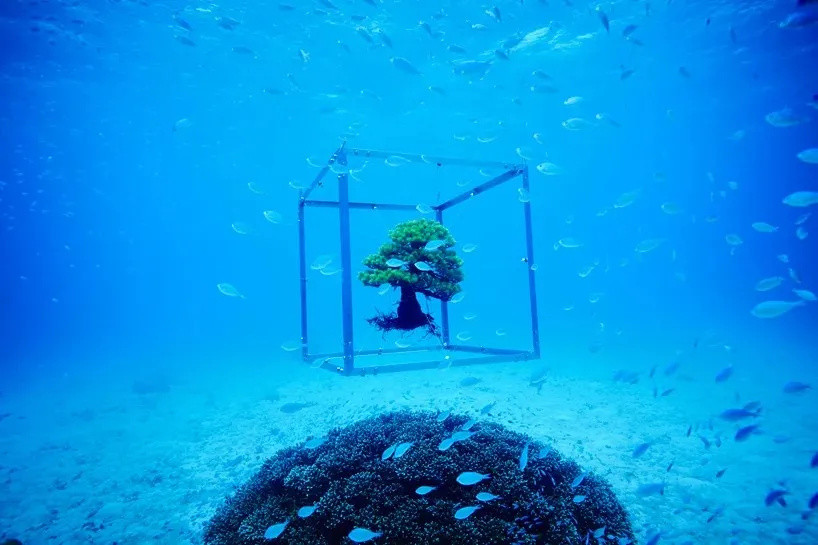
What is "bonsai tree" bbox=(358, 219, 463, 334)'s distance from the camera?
589 cm

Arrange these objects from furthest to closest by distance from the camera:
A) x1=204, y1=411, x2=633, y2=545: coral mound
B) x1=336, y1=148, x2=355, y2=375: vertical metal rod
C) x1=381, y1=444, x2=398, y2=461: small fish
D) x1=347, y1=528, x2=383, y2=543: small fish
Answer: x1=336, y1=148, x2=355, y2=375: vertical metal rod < x1=381, y1=444, x2=398, y2=461: small fish < x1=204, y1=411, x2=633, y2=545: coral mound < x1=347, y1=528, x2=383, y2=543: small fish

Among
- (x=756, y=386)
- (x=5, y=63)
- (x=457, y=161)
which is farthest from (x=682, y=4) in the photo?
(x=5, y=63)

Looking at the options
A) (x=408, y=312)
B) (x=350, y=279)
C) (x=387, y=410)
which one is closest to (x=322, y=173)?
(x=350, y=279)

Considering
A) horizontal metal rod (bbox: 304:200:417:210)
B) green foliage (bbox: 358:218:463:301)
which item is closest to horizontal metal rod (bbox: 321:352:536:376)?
green foliage (bbox: 358:218:463:301)

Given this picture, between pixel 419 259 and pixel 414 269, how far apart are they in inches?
6.8

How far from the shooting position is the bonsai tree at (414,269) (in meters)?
5.89

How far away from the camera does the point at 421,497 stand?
4.18 m

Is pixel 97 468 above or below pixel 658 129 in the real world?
below

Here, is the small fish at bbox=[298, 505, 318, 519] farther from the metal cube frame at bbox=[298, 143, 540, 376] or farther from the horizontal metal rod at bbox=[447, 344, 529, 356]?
the horizontal metal rod at bbox=[447, 344, 529, 356]

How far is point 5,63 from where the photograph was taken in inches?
839

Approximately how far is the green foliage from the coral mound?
201 cm

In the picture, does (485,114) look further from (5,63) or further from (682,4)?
(5,63)

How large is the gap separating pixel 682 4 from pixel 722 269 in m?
95.8

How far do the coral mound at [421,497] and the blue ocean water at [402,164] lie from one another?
4.53ft
